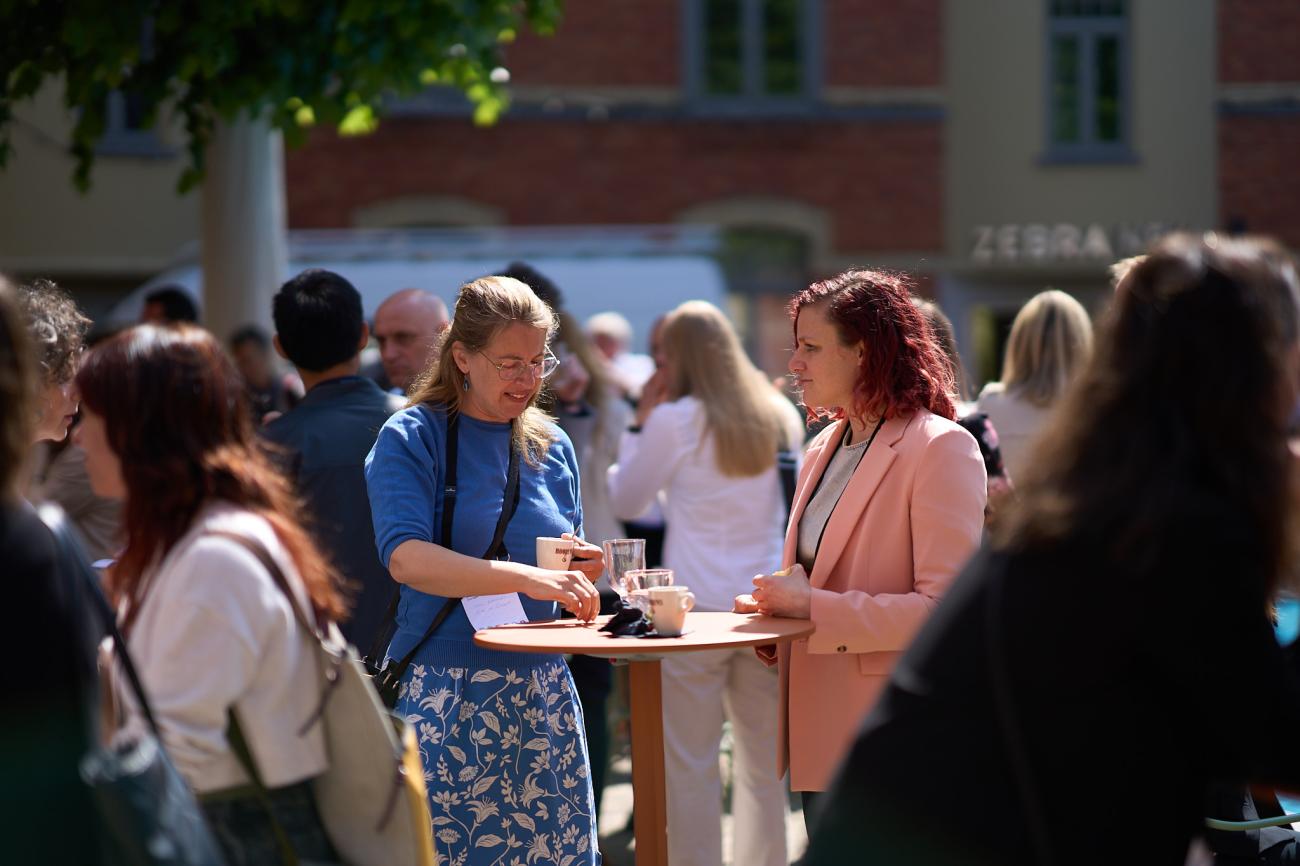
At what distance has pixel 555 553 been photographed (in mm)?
3492

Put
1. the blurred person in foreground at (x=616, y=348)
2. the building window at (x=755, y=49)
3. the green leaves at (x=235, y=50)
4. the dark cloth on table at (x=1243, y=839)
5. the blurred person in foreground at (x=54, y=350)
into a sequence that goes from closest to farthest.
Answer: the dark cloth on table at (x=1243, y=839) < the blurred person in foreground at (x=54, y=350) < the green leaves at (x=235, y=50) < the blurred person in foreground at (x=616, y=348) < the building window at (x=755, y=49)

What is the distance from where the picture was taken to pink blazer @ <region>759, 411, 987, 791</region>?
10.8 ft

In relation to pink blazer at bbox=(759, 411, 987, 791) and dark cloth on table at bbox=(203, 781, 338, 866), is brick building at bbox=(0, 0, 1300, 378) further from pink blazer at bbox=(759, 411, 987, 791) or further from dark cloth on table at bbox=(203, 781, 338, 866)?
dark cloth on table at bbox=(203, 781, 338, 866)

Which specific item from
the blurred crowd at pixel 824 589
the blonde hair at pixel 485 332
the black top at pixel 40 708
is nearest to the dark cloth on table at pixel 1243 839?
the blurred crowd at pixel 824 589

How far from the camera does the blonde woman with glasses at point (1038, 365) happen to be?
554 centimetres

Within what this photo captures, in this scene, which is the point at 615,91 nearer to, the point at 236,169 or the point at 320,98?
the point at 236,169

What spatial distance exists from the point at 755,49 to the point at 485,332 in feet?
48.7

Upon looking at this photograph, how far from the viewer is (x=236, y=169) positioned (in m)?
9.29

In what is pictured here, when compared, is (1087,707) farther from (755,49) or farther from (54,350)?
(755,49)

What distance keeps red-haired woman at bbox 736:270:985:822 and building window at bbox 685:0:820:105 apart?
14375 millimetres

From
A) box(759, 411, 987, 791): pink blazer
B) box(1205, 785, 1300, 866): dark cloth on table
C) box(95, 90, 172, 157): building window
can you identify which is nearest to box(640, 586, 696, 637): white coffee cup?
box(759, 411, 987, 791): pink blazer

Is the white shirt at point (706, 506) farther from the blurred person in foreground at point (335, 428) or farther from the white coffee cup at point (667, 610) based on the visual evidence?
the white coffee cup at point (667, 610)

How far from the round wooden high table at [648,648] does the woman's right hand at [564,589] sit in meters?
0.06

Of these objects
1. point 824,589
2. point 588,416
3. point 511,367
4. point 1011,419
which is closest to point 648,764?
point 824,589
